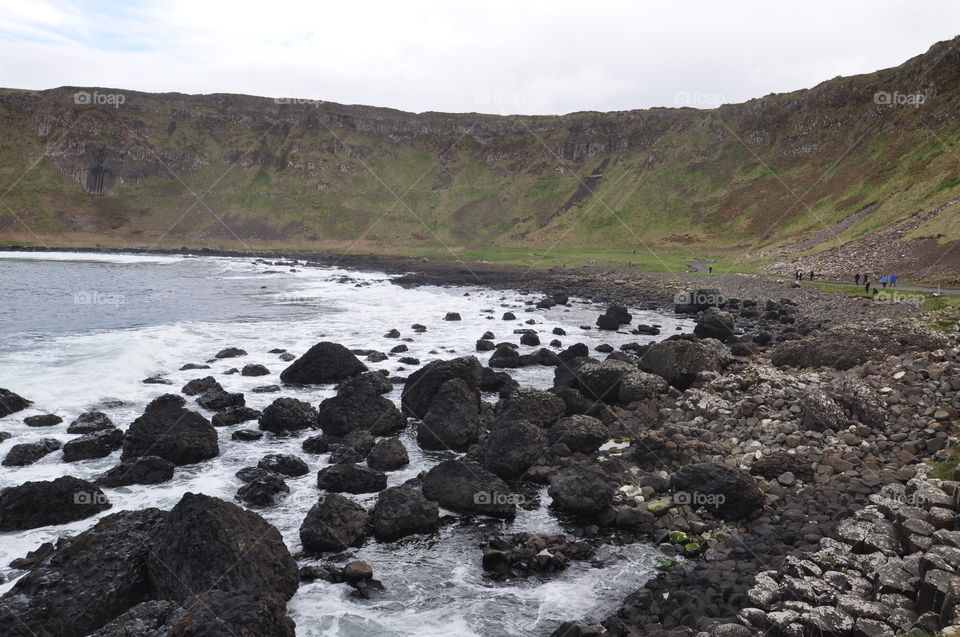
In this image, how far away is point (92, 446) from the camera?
58.2 ft

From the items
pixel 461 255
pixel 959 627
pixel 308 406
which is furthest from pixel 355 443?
pixel 461 255

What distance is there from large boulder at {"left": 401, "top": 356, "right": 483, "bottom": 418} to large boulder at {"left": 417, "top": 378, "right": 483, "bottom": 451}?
3.98 feet

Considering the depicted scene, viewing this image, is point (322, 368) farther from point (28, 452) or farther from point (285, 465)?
point (28, 452)

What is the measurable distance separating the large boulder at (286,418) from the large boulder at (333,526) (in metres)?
7.81

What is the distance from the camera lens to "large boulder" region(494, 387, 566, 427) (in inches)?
776

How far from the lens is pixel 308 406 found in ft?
71.5

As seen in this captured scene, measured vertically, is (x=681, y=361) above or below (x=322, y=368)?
above

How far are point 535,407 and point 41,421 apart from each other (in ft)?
55.7

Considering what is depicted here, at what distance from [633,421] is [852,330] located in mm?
11542

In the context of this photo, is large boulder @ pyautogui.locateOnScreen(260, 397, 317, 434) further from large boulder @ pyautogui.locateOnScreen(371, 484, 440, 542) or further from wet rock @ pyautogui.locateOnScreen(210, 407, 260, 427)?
large boulder @ pyautogui.locateOnScreen(371, 484, 440, 542)

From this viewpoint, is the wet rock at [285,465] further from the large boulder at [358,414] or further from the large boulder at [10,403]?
the large boulder at [10,403]

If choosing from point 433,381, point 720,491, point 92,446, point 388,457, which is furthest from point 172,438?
point 720,491

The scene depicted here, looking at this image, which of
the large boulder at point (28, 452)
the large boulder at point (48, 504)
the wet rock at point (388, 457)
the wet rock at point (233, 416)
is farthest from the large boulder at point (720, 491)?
the large boulder at point (28, 452)

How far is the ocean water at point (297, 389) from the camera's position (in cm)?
1080
